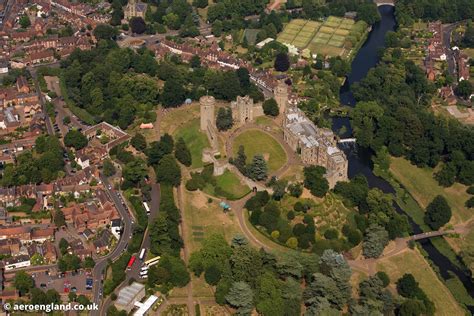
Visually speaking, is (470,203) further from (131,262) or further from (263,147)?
(131,262)

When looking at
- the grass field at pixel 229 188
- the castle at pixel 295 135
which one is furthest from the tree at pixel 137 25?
the grass field at pixel 229 188

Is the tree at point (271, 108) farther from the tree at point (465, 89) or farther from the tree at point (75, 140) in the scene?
the tree at point (465, 89)

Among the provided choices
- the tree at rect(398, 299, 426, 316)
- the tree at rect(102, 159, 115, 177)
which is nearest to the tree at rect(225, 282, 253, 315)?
the tree at rect(398, 299, 426, 316)

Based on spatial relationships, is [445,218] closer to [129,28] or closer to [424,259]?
[424,259]

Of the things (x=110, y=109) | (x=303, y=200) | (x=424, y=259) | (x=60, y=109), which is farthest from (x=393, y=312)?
(x=60, y=109)

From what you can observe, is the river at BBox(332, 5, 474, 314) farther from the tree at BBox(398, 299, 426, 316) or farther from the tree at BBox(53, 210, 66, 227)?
the tree at BBox(53, 210, 66, 227)

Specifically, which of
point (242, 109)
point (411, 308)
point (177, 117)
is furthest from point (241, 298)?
point (177, 117)
